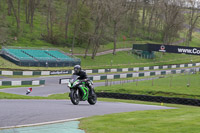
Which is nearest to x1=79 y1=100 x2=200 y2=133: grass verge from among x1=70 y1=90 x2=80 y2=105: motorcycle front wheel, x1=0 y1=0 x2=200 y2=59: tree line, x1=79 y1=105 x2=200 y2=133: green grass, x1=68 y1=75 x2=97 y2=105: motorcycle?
x1=79 y1=105 x2=200 y2=133: green grass

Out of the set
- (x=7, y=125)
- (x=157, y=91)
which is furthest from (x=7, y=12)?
(x=7, y=125)

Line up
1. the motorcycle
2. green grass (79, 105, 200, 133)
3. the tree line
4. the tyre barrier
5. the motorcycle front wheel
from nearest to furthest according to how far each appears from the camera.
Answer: green grass (79, 105, 200, 133) < the motorcycle < the motorcycle front wheel < the tyre barrier < the tree line

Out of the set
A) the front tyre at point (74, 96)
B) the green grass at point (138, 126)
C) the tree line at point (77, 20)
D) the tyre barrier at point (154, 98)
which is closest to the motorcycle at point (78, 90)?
the front tyre at point (74, 96)

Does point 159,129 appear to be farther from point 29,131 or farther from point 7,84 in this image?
point 7,84

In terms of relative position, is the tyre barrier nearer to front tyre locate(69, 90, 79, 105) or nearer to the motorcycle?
the motorcycle

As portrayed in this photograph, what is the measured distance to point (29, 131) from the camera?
8945 millimetres

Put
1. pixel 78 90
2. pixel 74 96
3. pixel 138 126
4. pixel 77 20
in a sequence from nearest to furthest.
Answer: pixel 138 126
pixel 74 96
pixel 78 90
pixel 77 20

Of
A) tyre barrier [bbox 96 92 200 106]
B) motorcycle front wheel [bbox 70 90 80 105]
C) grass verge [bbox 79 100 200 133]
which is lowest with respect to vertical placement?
tyre barrier [bbox 96 92 200 106]

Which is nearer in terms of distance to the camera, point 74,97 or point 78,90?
point 74,97

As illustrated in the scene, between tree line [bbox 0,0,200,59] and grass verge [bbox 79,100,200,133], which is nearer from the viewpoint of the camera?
grass verge [bbox 79,100,200,133]

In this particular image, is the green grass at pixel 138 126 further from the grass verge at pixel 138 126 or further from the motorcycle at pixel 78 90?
the motorcycle at pixel 78 90

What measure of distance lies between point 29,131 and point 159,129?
3.58 m

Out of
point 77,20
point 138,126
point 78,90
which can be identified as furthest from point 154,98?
point 77,20

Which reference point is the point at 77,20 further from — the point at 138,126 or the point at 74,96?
the point at 138,126
